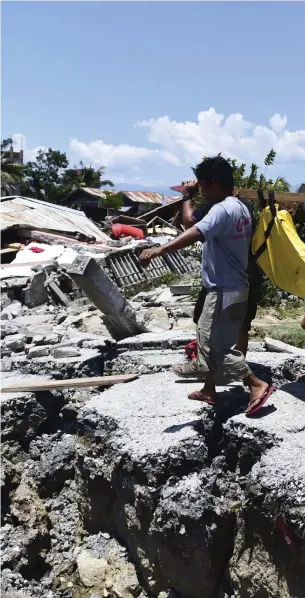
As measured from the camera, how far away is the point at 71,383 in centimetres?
429

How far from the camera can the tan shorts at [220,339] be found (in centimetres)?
330

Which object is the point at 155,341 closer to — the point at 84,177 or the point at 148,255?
the point at 148,255

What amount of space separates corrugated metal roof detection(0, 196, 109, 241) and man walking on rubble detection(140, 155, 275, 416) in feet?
48.5

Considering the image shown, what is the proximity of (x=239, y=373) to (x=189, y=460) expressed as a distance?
578 mm

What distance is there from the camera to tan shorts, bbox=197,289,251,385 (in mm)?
3305

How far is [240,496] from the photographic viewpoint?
3018mm

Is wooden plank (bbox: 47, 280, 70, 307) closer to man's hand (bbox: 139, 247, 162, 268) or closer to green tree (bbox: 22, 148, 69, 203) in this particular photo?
man's hand (bbox: 139, 247, 162, 268)

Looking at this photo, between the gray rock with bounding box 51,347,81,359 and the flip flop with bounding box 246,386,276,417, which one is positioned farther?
the gray rock with bounding box 51,347,81,359

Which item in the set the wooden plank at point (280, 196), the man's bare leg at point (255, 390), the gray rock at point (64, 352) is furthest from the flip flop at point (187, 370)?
the gray rock at point (64, 352)

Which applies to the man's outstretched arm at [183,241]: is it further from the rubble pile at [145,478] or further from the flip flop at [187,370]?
the rubble pile at [145,478]

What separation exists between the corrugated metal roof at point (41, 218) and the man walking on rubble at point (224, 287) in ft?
48.5

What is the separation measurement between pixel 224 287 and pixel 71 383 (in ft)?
5.25

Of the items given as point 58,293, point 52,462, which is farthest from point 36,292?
point 52,462

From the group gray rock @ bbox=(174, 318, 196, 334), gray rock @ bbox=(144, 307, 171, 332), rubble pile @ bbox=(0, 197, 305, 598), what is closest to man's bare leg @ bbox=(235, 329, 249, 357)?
rubble pile @ bbox=(0, 197, 305, 598)
